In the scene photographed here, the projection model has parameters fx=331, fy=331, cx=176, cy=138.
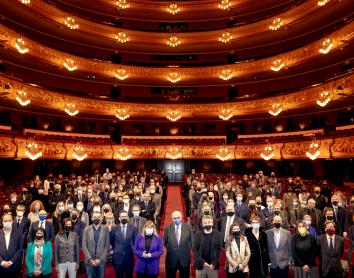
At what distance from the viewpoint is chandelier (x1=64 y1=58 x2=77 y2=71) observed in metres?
26.3

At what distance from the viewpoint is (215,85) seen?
32.0m

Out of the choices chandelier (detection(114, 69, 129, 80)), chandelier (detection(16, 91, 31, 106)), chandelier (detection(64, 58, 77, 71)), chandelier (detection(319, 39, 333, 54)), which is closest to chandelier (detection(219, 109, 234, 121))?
chandelier (detection(319, 39, 333, 54))

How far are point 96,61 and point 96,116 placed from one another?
4.85 meters

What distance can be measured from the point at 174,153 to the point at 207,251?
24022 mm

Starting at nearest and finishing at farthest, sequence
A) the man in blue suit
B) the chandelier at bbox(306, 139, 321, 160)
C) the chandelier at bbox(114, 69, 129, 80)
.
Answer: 1. the man in blue suit
2. the chandelier at bbox(306, 139, 321, 160)
3. the chandelier at bbox(114, 69, 129, 80)

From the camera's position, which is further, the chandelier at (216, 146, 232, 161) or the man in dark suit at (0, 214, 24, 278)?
the chandelier at (216, 146, 232, 161)

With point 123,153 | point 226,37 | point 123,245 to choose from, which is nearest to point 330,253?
point 123,245

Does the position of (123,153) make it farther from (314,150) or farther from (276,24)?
(276,24)

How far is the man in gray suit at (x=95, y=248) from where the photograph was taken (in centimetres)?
595

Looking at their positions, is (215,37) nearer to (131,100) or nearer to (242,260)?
(131,100)

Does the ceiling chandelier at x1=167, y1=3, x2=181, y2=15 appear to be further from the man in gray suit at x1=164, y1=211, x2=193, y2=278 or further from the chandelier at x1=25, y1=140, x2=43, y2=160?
the man in gray suit at x1=164, y1=211, x2=193, y2=278

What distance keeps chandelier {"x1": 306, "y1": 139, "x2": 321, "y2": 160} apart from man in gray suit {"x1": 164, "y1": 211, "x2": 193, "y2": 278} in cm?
1651

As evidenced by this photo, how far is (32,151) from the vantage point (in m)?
20.0

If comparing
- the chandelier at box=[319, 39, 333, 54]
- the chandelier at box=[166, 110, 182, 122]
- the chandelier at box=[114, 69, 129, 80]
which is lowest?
the chandelier at box=[166, 110, 182, 122]
